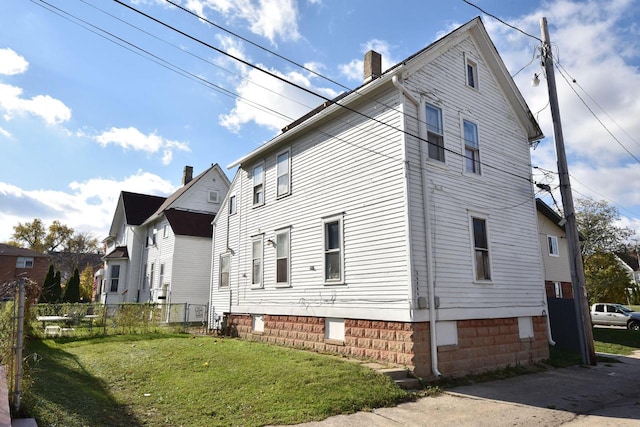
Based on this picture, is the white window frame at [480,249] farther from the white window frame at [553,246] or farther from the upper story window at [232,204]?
the white window frame at [553,246]

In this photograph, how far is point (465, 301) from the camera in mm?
10516

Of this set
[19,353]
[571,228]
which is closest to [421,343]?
[571,228]

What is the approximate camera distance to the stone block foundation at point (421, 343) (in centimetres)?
933

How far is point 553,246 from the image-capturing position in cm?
2350

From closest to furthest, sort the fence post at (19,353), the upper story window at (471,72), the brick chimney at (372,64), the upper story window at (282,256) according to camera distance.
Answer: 1. the fence post at (19,353)
2. the upper story window at (471,72)
3. the upper story window at (282,256)
4. the brick chimney at (372,64)

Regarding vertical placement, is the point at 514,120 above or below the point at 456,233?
above

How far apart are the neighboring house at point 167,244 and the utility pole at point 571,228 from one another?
2020 centimetres

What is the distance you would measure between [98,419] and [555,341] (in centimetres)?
1511

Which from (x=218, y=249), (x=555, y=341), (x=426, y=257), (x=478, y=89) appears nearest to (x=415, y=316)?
(x=426, y=257)

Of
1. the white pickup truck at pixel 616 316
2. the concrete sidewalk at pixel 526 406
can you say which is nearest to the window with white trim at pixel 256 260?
the concrete sidewalk at pixel 526 406

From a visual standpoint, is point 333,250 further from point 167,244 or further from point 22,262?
point 22,262

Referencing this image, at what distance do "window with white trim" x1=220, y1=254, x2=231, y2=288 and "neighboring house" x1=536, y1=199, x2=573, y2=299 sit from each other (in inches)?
633

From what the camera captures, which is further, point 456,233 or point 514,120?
point 514,120

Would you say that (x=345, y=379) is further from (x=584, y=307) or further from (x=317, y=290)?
(x=584, y=307)
